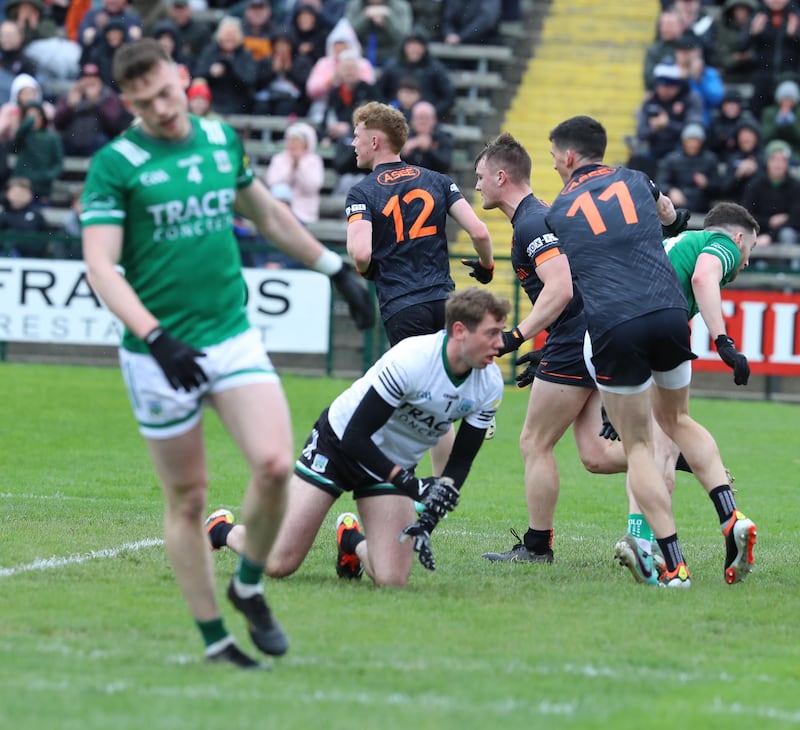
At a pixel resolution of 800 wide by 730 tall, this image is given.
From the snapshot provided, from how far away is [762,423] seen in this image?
17.0 m

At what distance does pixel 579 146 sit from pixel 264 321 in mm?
11225

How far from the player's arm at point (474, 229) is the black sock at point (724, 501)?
2067 mm

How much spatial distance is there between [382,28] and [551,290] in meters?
15.8

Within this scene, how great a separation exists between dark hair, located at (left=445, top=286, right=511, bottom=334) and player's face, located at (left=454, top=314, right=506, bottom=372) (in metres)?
0.02

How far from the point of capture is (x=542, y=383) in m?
9.01

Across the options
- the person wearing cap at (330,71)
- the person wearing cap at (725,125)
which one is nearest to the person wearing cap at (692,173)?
the person wearing cap at (725,125)

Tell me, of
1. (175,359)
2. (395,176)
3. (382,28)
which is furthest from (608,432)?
(382,28)

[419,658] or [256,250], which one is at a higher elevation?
[419,658]

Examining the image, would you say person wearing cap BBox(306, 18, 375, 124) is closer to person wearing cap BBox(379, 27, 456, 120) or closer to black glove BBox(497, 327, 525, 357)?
person wearing cap BBox(379, 27, 456, 120)

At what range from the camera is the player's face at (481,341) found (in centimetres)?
725

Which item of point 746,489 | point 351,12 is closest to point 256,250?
point 351,12

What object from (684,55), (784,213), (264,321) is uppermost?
(684,55)

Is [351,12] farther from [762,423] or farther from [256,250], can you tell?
[762,423]

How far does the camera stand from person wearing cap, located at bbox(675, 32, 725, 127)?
22109mm
